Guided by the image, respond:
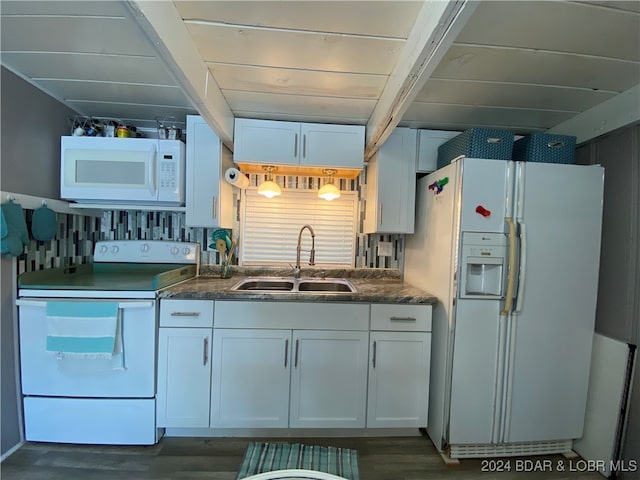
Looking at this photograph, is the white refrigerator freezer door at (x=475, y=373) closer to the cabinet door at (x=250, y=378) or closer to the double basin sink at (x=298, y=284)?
the double basin sink at (x=298, y=284)

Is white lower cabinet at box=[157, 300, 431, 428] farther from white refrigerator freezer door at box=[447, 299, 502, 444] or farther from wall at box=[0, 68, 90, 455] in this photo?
wall at box=[0, 68, 90, 455]

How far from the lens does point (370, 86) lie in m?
1.58

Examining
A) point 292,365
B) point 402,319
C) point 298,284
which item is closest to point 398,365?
point 402,319

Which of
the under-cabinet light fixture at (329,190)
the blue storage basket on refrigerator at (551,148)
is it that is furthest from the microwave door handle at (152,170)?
the blue storage basket on refrigerator at (551,148)

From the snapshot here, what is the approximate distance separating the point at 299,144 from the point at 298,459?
1.95m

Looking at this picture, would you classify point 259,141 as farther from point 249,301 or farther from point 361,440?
point 361,440

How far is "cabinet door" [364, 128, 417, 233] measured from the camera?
208 cm

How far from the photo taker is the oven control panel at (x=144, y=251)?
2188mm

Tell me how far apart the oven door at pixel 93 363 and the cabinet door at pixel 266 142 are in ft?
3.73

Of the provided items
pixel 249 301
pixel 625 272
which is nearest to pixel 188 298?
pixel 249 301

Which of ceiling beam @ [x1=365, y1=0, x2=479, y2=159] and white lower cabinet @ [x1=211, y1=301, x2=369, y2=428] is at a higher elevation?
ceiling beam @ [x1=365, y1=0, x2=479, y2=159]

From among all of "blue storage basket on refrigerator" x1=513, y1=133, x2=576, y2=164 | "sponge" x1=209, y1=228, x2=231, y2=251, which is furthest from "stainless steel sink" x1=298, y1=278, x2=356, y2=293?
"blue storage basket on refrigerator" x1=513, y1=133, x2=576, y2=164

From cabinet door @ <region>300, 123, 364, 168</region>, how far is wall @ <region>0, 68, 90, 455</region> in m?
1.64

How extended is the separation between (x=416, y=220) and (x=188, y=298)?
1.69 meters
